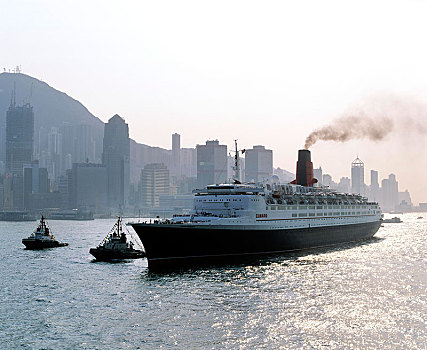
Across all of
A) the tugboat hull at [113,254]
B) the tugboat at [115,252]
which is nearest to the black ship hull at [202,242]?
the tugboat hull at [113,254]

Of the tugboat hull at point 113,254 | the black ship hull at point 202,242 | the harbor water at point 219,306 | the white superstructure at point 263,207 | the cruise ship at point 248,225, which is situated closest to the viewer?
the harbor water at point 219,306

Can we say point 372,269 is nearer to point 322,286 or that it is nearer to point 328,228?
point 322,286

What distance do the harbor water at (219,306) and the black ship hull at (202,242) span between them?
2898 mm

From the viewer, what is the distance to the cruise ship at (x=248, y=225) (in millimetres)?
59344

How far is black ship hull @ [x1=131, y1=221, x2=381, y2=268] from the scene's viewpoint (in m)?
59.0

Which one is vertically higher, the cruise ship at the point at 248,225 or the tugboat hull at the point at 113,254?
the cruise ship at the point at 248,225

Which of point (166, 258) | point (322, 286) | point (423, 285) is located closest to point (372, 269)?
point (423, 285)

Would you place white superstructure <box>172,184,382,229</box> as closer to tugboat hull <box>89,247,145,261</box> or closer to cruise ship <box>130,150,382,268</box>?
cruise ship <box>130,150,382,268</box>

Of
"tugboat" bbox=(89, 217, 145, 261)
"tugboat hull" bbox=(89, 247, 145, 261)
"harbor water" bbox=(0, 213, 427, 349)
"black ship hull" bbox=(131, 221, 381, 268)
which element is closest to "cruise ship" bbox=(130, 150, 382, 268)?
"black ship hull" bbox=(131, 221, 381, 268)

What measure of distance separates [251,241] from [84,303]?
1126 inches

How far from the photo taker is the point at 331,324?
3622 cm

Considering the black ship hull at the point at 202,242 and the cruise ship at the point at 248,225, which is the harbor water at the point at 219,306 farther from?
the cruise ship at the point at 248,225

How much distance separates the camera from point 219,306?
4106cm

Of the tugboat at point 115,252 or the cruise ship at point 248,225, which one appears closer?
the cruise ship at point 248,225
